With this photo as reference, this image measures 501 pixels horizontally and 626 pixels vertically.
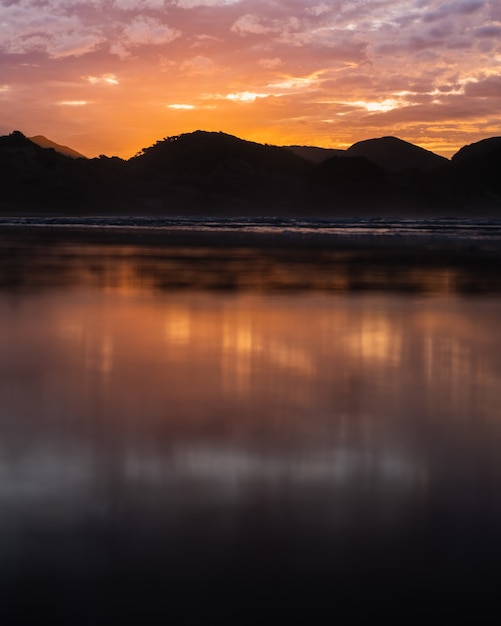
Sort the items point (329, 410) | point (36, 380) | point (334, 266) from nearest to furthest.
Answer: point (329, 410)
point (36, 380)
point (334, 266)

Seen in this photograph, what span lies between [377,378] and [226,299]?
281 inches

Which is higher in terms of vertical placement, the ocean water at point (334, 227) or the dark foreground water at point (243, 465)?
the ocean water at point (334, 227)

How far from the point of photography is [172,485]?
506 centimetres

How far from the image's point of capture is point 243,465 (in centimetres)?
549

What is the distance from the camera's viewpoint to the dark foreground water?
386cm

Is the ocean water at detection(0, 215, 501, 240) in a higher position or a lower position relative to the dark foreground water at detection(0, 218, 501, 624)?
higher

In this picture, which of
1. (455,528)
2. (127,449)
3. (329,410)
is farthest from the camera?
(329,410)

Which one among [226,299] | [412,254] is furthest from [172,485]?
[412,254]

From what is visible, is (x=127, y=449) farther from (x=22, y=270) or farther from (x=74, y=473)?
(x=22, y=270)

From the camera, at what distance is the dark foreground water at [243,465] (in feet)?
12.7

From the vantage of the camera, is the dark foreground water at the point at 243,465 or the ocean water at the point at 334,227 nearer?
the dark foreground water at the point at 243,465

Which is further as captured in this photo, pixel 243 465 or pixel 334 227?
pixel 334 227

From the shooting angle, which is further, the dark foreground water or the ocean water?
the ocean water

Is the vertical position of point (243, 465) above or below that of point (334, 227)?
below
